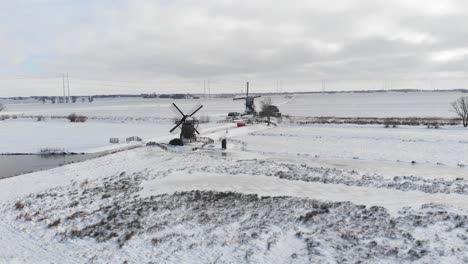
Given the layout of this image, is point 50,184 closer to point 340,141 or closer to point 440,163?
point 440,163

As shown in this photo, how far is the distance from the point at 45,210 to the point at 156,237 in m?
5.74

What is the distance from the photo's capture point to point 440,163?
24.9 meters

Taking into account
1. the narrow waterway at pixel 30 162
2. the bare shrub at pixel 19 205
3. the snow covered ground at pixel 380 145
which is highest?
the snow covered ground at pixel 380 145

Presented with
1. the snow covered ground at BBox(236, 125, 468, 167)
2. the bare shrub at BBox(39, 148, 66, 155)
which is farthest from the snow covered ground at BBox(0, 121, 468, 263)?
the bare shrub at BBox(39, 148, 66, 155)

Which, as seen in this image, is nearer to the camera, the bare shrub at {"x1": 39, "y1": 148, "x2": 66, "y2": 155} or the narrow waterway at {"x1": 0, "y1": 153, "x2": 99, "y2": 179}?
the narrow waterway at {"x1": 0, "y1": 153, "x2": 99, "y2": 179}

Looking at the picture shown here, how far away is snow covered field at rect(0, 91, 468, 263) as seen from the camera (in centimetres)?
1119

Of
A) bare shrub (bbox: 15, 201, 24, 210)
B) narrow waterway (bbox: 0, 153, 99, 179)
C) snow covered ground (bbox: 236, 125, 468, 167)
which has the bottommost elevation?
narrow waterway (bbox: 0, 153, 99, 179)

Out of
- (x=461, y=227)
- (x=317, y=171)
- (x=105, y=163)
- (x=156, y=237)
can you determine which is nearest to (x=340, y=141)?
(x=317, y=171)

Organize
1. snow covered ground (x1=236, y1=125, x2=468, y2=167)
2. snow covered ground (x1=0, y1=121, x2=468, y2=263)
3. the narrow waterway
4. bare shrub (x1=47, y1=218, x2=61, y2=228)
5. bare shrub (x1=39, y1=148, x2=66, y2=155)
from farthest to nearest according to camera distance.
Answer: bare shrub (x1=39, y1=148, x2=66, y2=155) < snow covered ground (x1=236, y1=125, x2=468, y2=167) < the narrow waterway < bare shrub (x1=47, y1=218, x2=61, y2=228) < snow covered ground (x1=0, y1=121, x2=468, y2=263)

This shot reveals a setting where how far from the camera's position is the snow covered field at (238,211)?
11188 millimetres

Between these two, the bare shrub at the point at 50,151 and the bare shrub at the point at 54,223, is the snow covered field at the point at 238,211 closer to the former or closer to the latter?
the bare shrub at the point at 54,223

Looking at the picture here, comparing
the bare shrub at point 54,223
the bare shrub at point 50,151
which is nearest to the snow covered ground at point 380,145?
the bare shrub at point 50,151

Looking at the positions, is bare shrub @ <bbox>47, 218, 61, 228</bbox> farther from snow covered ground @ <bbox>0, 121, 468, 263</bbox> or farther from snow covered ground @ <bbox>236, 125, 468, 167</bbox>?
→ snow covered ground @ <bbox>236, 125, 468, 167</bbox>

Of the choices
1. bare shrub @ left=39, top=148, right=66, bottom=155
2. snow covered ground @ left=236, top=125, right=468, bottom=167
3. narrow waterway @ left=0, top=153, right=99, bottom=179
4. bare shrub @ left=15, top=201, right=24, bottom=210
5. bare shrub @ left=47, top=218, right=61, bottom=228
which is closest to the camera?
bare shrub @ left=47, top=218, right=61, bottom=228
